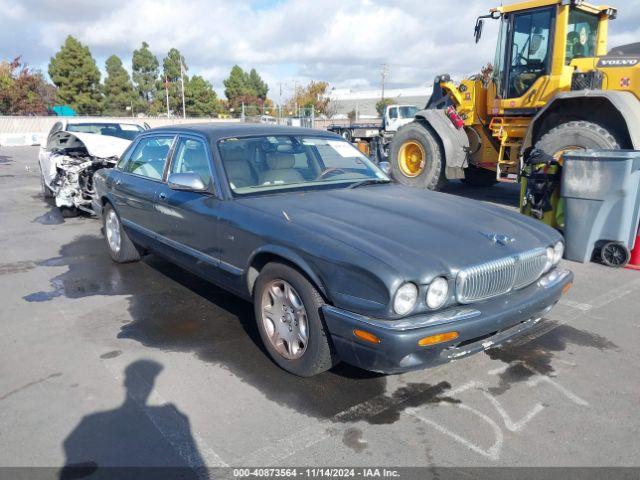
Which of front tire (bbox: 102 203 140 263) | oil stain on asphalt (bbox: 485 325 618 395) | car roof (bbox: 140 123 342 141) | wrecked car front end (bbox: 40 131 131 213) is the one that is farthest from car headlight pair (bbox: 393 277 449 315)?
wrecked car front end (bbox: 40 131 131 213)

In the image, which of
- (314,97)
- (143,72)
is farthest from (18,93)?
(314,97)

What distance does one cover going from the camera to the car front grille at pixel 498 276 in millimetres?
2900

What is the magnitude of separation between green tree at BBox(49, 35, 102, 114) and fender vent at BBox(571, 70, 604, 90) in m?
51.6

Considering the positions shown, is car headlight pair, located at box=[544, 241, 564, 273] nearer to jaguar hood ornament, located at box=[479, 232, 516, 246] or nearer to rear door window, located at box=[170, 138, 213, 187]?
jaguar hood ornament, located at box=[479, 232, 516, 246]

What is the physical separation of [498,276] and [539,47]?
7202 mm

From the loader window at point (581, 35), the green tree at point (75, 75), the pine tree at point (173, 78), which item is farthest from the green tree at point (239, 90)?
the loader window at point (581, 35)

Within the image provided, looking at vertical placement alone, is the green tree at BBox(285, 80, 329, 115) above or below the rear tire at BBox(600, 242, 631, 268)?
above

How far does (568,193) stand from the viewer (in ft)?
19.2

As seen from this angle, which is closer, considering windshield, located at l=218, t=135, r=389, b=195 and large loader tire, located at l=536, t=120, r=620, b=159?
windshield, located at l=218, t=135, r=389, b=195

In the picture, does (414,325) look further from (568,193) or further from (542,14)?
(542,14)

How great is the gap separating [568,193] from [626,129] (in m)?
2.24

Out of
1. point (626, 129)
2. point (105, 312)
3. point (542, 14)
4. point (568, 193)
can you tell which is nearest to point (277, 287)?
point (105, 312)

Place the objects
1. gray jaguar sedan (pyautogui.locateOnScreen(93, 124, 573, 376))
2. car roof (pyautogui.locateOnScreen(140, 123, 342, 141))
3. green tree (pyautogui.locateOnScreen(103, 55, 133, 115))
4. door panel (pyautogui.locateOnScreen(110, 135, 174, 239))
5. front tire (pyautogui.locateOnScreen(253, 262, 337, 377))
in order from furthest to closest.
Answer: green tree (pyautogui.locateOnScreen(103, 55, 133, 115)) → door panel (pyautogui.locateOnScreen(110, 135, 174, 239)) → car roof (pyautogui.locateOnScreen(140, 123, 342, 141)) → front tire (pyautogui.locateOnScreen(253, 262, 337, 377)) → gray jaguar sedan (pyautogui.locateOnScreen(93, 124, 573, 376))

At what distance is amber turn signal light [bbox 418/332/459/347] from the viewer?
2.71 metres
